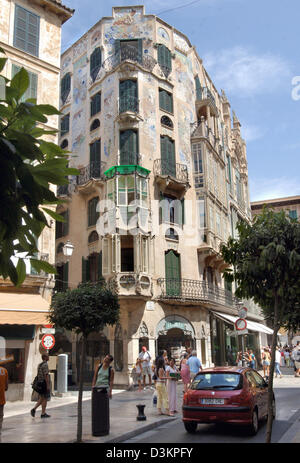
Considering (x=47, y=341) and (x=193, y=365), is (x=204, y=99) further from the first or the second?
(x=47, y=341)

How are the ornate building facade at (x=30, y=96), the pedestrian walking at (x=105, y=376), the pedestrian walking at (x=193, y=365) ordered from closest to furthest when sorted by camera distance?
the pedestrian walking at (x=105, y=376)
the pedestrian walking at (x=193, y=365)
the ornate building facade at (x=30, y=96)

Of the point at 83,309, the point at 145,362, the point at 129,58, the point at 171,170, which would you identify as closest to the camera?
the point at 83,309

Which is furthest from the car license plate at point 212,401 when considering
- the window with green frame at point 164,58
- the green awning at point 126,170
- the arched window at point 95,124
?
the window with green frame at point 164,58

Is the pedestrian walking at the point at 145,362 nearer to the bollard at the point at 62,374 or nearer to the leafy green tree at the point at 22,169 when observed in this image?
the bollard at the point at 62,374

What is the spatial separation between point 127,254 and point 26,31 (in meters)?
12.6

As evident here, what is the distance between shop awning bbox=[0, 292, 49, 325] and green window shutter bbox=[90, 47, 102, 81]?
1811 cm

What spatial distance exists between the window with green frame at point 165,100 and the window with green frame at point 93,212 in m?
7.39

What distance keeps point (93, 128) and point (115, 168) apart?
5.03m

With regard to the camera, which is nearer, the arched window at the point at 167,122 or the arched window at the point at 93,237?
the arched window at the point at 93,237

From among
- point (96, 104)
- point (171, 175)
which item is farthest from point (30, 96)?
point (171, 175)

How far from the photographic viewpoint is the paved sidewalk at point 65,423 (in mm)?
9508

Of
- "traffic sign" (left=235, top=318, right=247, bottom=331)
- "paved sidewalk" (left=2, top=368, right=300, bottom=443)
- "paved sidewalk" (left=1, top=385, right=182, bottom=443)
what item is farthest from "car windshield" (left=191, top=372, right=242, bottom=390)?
"traffic sign" (left=235, top=318, right=247, bottom=331)

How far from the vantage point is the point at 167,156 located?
94.0ft

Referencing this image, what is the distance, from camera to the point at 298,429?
1027 cm
